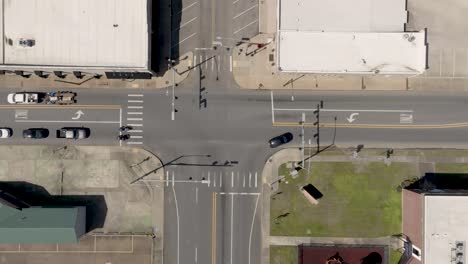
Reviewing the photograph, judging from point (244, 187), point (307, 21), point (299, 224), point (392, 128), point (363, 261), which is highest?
point (307, 21)

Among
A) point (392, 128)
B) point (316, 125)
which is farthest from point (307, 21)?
point (392, 128)

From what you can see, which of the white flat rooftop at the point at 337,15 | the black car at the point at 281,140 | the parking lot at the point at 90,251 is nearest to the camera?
the white flat rooftop at the point at 337,15

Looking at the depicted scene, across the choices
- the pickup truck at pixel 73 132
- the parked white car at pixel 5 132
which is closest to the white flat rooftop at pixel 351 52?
the pickup truck at pixel 73 132

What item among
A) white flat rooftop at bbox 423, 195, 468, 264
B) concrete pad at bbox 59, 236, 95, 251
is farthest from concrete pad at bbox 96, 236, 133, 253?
white flat rooftop at bbox 423, 195, 468, 264

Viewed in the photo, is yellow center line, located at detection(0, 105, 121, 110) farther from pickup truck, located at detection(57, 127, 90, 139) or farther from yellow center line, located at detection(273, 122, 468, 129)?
yellow center line, located at detection(273, 122, 468, 129)

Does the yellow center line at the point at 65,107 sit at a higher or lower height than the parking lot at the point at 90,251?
higher

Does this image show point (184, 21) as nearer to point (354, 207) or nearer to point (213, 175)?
point (213, 175)

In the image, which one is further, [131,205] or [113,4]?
[131,205]

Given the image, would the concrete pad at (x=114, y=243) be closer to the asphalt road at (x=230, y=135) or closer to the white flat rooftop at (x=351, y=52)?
the asphalt road at (x=230, y=135)
